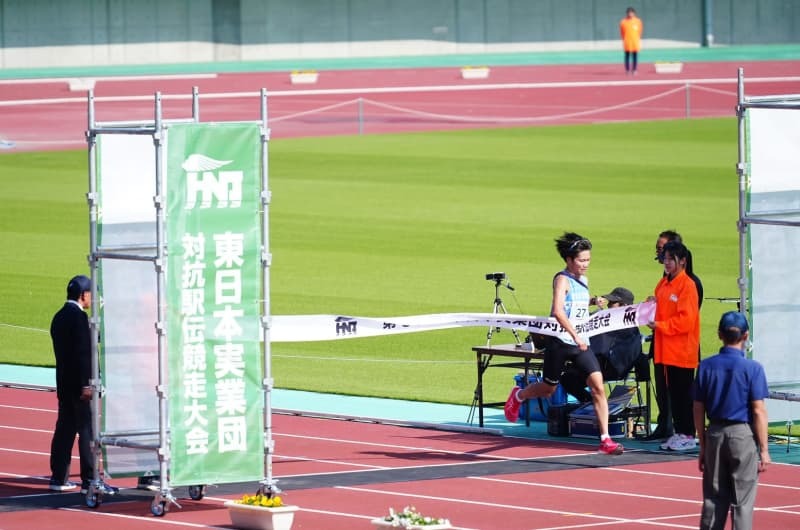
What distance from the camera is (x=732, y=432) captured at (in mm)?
11180

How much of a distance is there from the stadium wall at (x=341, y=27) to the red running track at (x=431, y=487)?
50987mm

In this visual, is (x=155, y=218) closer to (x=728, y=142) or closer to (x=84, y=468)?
(x=84, y=468)

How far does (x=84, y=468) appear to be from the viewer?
1395 centimetres

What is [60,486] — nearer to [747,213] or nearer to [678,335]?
[678,335]

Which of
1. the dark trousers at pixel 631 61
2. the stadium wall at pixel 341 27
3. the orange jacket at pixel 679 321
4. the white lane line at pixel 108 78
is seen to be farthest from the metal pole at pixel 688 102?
the orange jacket at pixel 679 321

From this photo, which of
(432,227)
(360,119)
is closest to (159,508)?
(432,227)

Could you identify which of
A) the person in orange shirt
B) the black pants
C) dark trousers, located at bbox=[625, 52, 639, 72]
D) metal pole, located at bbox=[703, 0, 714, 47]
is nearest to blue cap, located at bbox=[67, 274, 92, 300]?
the black pants

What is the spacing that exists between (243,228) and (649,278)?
44.9 feet

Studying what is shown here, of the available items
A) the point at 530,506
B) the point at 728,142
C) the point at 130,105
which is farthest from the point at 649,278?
the point at 130,105

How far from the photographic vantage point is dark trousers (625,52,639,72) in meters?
56.5

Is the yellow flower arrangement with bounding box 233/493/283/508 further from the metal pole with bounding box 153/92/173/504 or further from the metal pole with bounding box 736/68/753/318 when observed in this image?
the metal pole with bounding box 736/68/753/318

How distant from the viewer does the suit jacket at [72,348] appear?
45.9 feet

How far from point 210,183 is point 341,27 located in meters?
58.2

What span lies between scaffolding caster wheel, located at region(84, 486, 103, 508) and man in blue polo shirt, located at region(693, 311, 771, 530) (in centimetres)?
492
